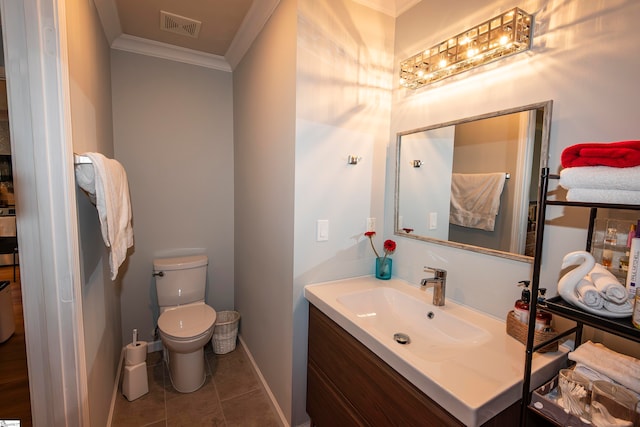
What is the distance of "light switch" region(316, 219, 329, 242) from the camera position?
1666mm

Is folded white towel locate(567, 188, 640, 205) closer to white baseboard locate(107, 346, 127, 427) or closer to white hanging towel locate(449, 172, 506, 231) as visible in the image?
white hanging towel locate(449, 172, 506, 231)

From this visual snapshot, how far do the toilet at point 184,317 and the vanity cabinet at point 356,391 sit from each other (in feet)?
2.91

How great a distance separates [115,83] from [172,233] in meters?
1.25

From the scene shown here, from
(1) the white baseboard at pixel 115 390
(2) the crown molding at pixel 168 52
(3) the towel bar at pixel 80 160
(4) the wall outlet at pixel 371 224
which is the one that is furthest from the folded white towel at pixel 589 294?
(2) the crown molding at pixel 168 52

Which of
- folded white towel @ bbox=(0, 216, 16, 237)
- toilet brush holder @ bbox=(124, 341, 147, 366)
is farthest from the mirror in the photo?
toilet brush holder @ bbox=(124, 341, 147, 366)

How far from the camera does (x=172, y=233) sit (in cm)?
259

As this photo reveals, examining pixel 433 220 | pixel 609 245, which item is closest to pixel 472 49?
pixel 433 220

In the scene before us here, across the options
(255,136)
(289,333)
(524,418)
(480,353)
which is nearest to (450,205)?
(480,353)

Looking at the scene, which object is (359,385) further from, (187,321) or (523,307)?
(187,321)

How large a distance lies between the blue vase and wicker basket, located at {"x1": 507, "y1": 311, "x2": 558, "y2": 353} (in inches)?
27.7

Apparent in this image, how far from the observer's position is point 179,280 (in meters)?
2.43

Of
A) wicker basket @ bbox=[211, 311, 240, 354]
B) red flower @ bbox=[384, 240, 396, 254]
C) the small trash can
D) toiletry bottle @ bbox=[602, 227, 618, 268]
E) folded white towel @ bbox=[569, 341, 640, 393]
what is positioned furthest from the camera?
wicker basket @ bbox=[211, 311, 240, 354]

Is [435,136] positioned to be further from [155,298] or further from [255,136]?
[155,298]

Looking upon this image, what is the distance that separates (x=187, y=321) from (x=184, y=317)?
7 cm
